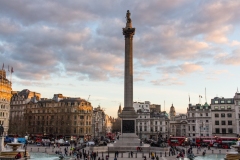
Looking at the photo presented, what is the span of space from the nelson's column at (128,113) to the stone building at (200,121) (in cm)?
5690

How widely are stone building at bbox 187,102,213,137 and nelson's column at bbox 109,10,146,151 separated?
5690 cm

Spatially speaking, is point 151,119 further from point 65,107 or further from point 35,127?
point 35,127

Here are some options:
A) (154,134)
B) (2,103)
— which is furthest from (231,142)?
(2,103)

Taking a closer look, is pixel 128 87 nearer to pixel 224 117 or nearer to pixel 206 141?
pixel 206 141

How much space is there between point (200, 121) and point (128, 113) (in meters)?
59.5

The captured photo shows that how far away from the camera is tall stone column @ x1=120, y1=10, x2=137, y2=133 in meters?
64.2

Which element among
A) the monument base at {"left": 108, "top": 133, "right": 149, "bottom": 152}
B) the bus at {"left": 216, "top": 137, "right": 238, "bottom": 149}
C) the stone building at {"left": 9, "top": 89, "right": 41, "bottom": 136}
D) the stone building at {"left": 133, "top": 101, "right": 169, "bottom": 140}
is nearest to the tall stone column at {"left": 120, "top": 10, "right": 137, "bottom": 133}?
the monument base at {"left": 108, "top": 133, "right": 149, "bottom": 152}

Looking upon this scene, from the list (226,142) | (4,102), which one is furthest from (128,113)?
(4,102)

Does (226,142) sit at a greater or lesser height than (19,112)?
→ lesser

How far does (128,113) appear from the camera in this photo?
64.8m

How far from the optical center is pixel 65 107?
121875 millimetres

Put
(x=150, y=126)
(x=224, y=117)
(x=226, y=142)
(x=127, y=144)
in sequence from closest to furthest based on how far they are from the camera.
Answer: (x=127, y=144) → (x=226, y=142) → (x=224, y=117) → (x=150, y=126)

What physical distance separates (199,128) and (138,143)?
195 ft

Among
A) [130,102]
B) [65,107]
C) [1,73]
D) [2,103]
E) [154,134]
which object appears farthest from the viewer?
[154,134]
